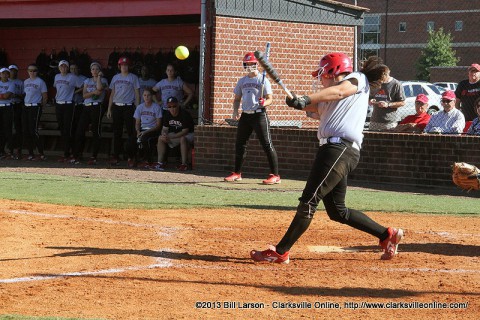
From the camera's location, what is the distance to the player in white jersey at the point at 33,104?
18.3m

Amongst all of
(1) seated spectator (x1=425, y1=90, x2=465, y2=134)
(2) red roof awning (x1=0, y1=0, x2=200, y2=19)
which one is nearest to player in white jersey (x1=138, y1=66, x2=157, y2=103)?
(2) red roof awning (x1=0, y1=0, x2=200, y2=19)

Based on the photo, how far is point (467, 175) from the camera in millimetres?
7980

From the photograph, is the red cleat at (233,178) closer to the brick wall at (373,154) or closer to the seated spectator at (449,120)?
the brick wall at (373,154)

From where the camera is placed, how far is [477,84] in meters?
14.6

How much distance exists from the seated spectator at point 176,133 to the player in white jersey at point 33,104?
11.0 feet

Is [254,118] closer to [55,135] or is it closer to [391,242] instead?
[391,242]

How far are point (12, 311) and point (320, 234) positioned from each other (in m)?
4.27

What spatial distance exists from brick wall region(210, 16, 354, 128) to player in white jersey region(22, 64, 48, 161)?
3.96m

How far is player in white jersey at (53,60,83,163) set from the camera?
59.3 ft

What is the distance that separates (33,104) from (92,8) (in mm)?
2419

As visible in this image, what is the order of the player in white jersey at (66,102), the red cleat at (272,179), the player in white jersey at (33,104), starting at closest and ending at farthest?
the red cleat at (272,179)
the player in white jersey at (66,102)
the player in white jersey at (33,104)

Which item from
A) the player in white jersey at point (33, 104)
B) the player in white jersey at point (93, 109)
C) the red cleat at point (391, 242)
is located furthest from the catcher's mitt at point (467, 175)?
the player in white jersey at point (33, 104)

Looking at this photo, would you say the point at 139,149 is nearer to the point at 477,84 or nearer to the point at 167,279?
the point at 477,84

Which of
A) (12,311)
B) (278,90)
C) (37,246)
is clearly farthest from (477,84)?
(12,311)
